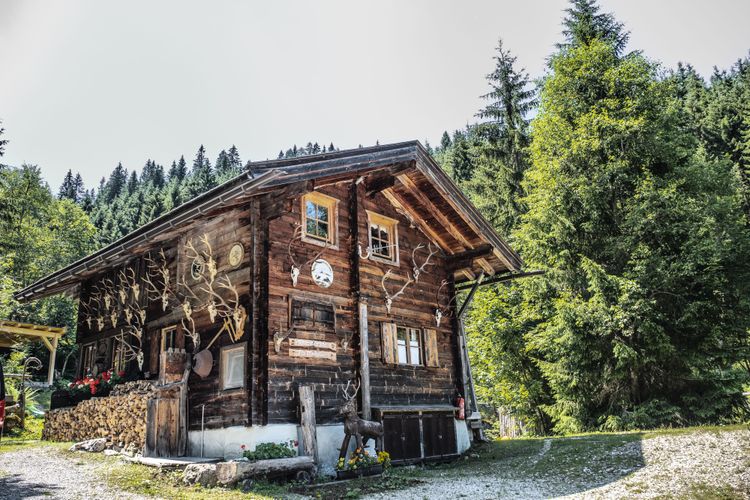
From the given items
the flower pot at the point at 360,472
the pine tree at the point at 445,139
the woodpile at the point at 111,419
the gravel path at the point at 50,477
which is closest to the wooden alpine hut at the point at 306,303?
the woodpile at the point at 111,419

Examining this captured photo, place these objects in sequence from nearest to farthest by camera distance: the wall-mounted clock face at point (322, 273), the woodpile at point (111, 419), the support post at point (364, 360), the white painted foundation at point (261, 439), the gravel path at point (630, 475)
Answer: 1. the gravel path at point (630, 475)
2. the white painted foundation at point (261, 439)
3. the woodpile at point (111, 419)
4. the support post at point (364, 360)
5. the wall-mounted clock face at point (322, 273)

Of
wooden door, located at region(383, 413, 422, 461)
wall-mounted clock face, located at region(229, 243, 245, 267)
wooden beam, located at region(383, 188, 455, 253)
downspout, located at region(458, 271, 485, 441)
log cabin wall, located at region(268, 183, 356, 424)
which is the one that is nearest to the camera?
log cabin wall, located at region(268, 183, 356, 424)

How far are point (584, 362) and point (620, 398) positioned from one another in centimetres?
172

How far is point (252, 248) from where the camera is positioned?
39.4ft

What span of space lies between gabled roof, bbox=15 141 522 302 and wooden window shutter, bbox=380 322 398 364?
372 cm

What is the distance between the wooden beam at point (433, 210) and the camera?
15.5m

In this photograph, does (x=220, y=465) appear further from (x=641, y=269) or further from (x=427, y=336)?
(x=641, y=269)

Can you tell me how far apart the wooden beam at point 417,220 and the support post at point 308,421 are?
6.38 meters

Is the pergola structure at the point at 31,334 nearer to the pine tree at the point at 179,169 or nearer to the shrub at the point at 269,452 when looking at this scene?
the shrub at the point at 269,452

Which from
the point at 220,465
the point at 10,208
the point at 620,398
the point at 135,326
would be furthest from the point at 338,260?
the point at 10,208

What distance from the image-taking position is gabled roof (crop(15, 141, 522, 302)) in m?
11.1

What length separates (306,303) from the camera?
1250cm

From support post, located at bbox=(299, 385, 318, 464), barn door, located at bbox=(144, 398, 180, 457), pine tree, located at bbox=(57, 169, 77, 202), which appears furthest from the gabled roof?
pine tree, located at bbox=(57, 169, 77, 202)

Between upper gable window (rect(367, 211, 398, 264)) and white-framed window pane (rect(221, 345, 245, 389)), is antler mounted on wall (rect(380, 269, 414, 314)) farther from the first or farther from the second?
white-framed window pane (rect(221, 345, 245, 389))
